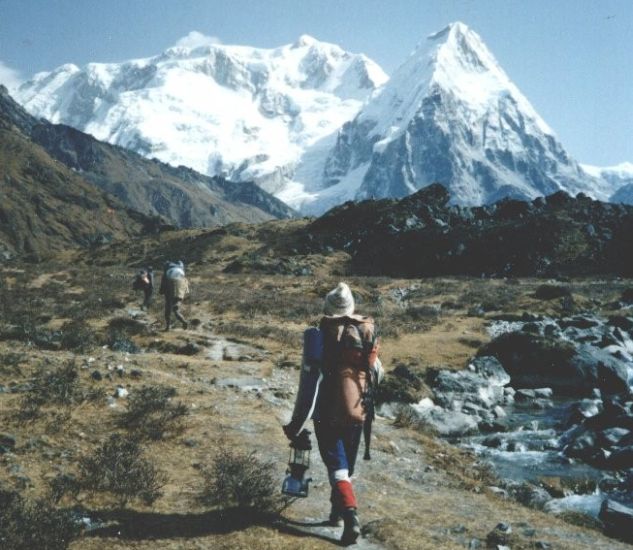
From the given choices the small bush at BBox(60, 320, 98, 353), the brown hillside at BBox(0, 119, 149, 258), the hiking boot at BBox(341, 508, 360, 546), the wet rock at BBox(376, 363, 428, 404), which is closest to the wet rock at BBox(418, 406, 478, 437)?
the wet rock at BBox(376, 363, 428, 404)

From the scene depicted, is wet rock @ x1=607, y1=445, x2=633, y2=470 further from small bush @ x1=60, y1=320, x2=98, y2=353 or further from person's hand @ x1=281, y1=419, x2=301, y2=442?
small bush @ x1=60, y1=320, x2=98, y2=353

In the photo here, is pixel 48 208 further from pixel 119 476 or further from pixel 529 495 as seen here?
pixel 529 495

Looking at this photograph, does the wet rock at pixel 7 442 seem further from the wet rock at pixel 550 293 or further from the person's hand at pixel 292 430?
the wet rock at pixel 550 293

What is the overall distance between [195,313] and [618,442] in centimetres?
1948

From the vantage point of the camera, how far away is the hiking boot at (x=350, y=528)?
19.1 ft

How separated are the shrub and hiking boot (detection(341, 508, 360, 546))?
3721mm

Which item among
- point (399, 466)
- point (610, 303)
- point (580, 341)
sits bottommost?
point (399, 466)

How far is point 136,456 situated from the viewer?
720 cm

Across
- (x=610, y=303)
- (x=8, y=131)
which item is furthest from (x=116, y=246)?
(x=8, y=131)

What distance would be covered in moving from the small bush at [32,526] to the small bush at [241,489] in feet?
5.39

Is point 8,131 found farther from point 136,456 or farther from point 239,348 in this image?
point 136,456

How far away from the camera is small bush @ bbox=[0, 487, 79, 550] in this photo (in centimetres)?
495

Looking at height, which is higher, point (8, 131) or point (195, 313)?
point (8, 131)

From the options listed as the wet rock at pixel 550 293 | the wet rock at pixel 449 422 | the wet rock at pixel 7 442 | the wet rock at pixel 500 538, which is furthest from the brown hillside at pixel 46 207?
the wet rock at pixel 500 538
